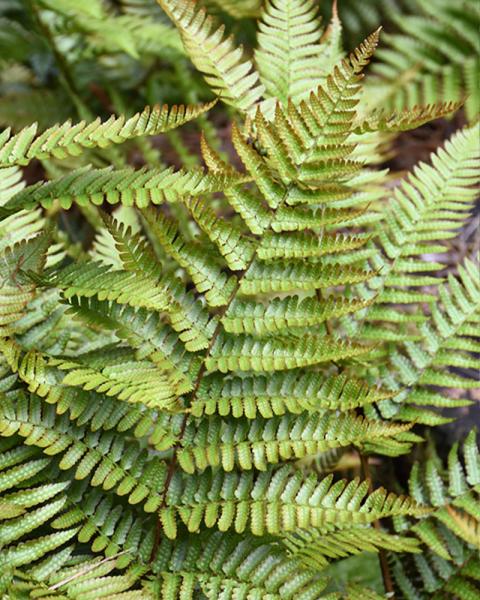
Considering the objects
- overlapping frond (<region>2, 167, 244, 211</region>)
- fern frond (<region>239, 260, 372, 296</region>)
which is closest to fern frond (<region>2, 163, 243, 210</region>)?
overlapping frond (<region>2, 167, 244, 211</region>)

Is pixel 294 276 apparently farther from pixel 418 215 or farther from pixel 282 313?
pixel 418 215

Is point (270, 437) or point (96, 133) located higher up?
point (96, 133)

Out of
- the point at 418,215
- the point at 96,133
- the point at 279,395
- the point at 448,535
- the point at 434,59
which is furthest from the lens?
the point at 434,59

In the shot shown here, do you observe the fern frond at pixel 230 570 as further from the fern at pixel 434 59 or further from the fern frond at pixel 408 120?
the fern at pixel 434 59

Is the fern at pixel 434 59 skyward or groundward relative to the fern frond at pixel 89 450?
skyward

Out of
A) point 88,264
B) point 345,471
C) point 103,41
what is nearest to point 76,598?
point 88,264

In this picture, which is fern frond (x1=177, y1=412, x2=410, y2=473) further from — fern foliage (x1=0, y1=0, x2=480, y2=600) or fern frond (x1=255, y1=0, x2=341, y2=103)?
fern frond (x1=255, y1=0, x2=341, y2=103)

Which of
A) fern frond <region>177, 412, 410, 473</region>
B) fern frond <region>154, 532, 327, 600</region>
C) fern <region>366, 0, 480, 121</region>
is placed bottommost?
fern frond <region>154, 532, 327, 600</region>

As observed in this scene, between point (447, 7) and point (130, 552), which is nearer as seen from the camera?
point (130, 552)

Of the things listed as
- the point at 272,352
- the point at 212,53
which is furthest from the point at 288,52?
the point at 272,352

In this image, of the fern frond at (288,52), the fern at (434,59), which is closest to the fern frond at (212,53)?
the fern frond at (288,52)

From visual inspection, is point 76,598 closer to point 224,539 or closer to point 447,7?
point 224,539
